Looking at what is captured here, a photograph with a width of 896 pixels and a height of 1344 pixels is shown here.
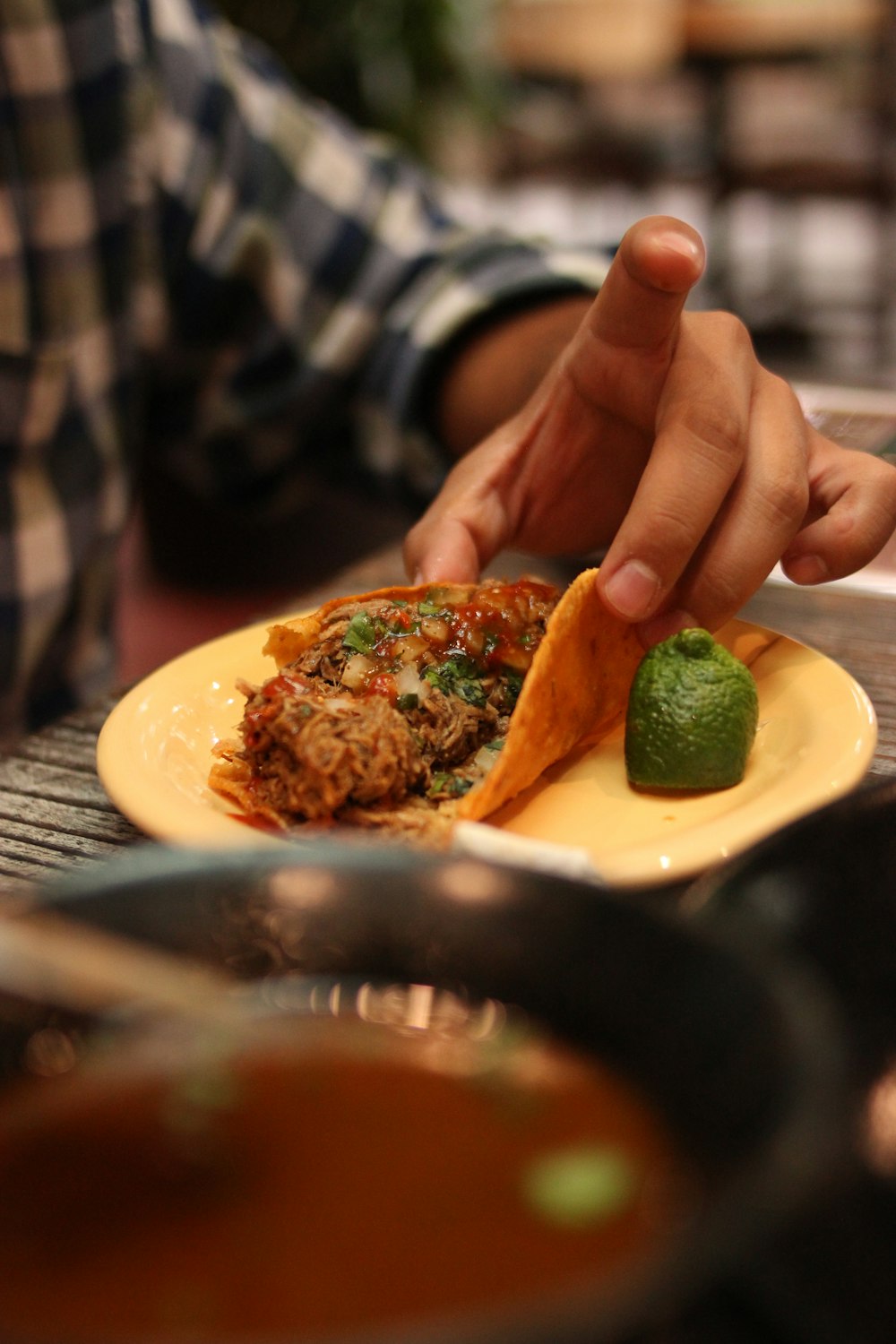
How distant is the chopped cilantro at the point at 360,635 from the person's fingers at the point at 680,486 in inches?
9.3

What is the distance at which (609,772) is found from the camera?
4.05 ft

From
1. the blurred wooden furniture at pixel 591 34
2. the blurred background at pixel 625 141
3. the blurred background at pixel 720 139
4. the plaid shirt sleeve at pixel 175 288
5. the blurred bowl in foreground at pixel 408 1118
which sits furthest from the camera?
the blurred wooden furniture at pixel 591 34

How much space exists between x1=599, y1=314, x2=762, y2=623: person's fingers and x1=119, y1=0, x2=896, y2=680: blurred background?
2.03 metres

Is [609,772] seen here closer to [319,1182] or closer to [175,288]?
[319,1182]

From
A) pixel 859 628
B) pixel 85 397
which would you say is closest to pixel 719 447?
pixel 859 628

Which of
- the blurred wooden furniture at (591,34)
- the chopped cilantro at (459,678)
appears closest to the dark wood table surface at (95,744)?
the chopped cilantro at (459,678)

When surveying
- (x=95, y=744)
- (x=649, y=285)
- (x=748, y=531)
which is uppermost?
(x=649, y=285)

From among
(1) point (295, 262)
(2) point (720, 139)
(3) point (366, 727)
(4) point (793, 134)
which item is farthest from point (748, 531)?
(4) point (793, 134)

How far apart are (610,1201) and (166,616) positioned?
157 inches

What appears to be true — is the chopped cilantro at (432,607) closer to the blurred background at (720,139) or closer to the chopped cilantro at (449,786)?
the chopped cilantro at (449,786)

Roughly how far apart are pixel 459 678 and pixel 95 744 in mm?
379

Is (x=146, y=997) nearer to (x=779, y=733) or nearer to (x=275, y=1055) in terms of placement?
(x=275, y=1055)

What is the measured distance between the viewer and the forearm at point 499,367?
→ 6.62ft

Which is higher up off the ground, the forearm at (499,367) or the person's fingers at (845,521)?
the person's fingers at (845,521)
